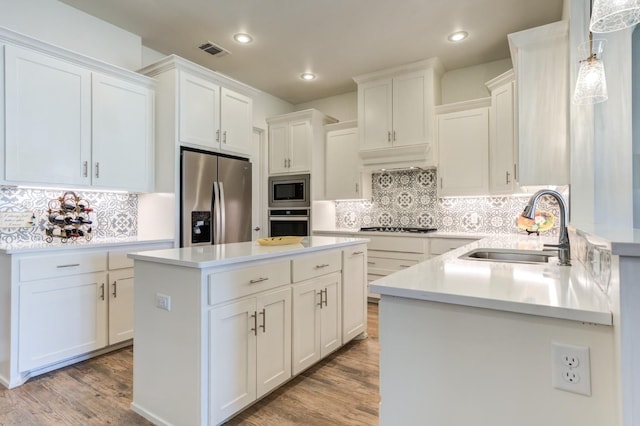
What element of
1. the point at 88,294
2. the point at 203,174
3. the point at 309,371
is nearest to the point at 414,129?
the point at 203,174

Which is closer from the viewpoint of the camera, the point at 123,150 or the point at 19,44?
the point at 19,44

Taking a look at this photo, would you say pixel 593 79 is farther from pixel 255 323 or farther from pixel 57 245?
pixel 57 245

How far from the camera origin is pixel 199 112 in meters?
3.42

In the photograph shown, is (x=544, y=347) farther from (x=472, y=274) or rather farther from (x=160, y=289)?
(x=160, y=289)

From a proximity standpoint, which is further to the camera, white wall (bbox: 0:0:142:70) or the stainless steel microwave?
the stainless steel microwave

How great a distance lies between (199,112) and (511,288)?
313 cm

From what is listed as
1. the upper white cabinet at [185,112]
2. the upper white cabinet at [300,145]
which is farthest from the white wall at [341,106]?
the upper white cabinet at [185,112]

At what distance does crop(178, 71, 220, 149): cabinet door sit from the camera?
328cm

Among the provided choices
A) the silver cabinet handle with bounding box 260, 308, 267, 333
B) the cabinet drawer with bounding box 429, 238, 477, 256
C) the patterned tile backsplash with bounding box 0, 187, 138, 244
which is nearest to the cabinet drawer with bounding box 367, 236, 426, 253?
the cabinet drawer with bounding box 429, 238, 477, 256

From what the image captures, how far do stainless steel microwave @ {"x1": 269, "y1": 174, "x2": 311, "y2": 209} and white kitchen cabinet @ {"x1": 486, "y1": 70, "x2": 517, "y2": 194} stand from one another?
7.37ft

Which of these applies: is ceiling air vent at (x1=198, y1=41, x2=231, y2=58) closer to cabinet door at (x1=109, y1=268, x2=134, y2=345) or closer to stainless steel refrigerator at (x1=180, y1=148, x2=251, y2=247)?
stainless steel refrigerator at (x1=180, y1=148, x2=251, y2=247)

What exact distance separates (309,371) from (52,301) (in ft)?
5.99

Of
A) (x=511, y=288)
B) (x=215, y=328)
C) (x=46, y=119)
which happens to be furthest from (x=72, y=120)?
(x=511, y=288)

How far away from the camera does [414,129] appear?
13.3ft
